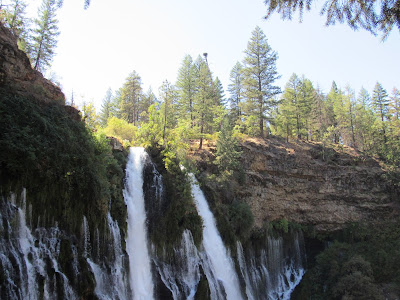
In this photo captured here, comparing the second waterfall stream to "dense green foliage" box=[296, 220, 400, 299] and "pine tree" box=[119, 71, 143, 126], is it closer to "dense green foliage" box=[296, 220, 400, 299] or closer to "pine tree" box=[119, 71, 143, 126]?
"dense green foliage" box=[296, 220, 400, 299]

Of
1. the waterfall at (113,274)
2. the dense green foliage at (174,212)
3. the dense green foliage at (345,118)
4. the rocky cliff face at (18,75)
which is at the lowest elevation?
the waterfall at (113,274)

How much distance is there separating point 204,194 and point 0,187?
48.6ft

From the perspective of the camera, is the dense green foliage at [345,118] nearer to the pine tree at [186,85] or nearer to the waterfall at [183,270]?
the pine tree at [186,85]

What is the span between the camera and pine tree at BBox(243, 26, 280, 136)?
3547 cm

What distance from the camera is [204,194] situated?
22875 millimetres

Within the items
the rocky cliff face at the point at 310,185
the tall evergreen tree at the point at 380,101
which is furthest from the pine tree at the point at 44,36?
the tall evergreen tree at the point at 380,101

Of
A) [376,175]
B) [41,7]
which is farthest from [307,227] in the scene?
[41,7]

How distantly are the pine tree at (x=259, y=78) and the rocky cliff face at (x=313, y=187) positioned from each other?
478 cm

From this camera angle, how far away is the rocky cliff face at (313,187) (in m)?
27.9

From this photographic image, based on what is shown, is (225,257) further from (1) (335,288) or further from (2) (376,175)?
(2) (376,175)

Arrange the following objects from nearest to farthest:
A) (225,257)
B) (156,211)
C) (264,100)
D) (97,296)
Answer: (97,296)
(156,211)
(225,257)
(264,100)

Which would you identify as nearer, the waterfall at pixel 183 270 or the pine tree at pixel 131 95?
the waterfall at pixel 183 270

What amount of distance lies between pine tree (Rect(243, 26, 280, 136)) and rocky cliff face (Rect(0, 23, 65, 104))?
2393cm

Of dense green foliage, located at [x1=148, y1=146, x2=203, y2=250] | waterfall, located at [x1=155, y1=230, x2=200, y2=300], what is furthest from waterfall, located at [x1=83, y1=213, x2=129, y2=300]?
dense green foliage, located at [x1=148, y1=146, x2=203, y2=250]
